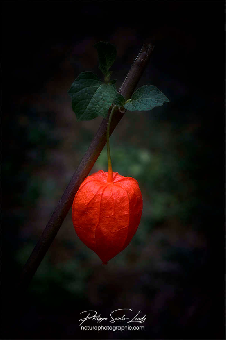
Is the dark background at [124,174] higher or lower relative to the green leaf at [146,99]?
lower

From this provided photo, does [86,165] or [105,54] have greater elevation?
[105,54]

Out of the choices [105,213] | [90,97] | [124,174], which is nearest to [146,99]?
[90,97]

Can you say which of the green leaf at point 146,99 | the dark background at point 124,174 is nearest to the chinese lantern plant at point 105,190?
the green leaf at point 146,99

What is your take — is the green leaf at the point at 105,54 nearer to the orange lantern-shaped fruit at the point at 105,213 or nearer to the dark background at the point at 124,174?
the orange lantern-shaped fruit at the point at 105,213

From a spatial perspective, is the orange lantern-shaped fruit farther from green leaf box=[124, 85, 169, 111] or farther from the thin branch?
green leaf box=[124, 85, 169, 111]

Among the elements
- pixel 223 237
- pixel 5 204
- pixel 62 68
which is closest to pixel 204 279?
pixel 223 237

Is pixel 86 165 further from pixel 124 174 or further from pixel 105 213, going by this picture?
pixel 124 174

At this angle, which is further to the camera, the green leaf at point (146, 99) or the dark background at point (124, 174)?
the dark background at point (124, 174)
